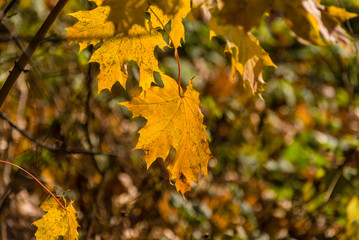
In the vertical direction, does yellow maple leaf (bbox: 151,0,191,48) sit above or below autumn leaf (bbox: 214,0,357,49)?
below

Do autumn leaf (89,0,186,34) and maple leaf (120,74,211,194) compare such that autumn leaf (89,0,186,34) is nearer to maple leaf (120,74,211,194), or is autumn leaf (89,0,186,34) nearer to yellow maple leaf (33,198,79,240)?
maple leaf (120,74,211,194)

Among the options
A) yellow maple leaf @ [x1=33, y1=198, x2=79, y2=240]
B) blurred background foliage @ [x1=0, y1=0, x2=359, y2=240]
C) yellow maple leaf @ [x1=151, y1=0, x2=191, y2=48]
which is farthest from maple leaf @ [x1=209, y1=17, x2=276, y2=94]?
blurred background foliage @ [x1=0, y1=0, x2=359, y2=240]

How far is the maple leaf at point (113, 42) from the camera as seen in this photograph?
3.64 feet

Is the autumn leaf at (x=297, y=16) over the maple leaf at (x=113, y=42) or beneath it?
over

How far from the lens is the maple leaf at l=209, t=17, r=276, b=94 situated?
2.92 ft

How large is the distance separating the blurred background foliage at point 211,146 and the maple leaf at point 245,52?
86 cm

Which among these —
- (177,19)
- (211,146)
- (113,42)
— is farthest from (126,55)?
(211,146)

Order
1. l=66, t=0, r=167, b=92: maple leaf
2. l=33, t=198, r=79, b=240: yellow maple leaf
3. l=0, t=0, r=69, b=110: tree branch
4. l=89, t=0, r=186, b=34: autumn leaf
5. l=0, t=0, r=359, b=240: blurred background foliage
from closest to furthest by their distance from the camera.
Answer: l=0, t=0, r=69, b=110: tree branch < l=89, t=0, r=186, b=34: autumn leaf < l=66, t=0, r=167, b=92: maple leaf < l=33, t=198, r=79, b=240: yellow maple leaf < l=0, t=0, r=359, b=240: blurred background foliage

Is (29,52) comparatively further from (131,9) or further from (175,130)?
(175,130)

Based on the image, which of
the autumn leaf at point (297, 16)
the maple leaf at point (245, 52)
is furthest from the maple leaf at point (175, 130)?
the autumn leaf at point (297, 16)

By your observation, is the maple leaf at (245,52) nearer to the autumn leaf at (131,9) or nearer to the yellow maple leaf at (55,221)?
the autumn leaf at (131,9)

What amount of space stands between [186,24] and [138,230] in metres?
1.16

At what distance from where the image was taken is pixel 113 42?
114 cm

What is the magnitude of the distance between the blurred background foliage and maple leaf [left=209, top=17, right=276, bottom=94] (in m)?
0.86
